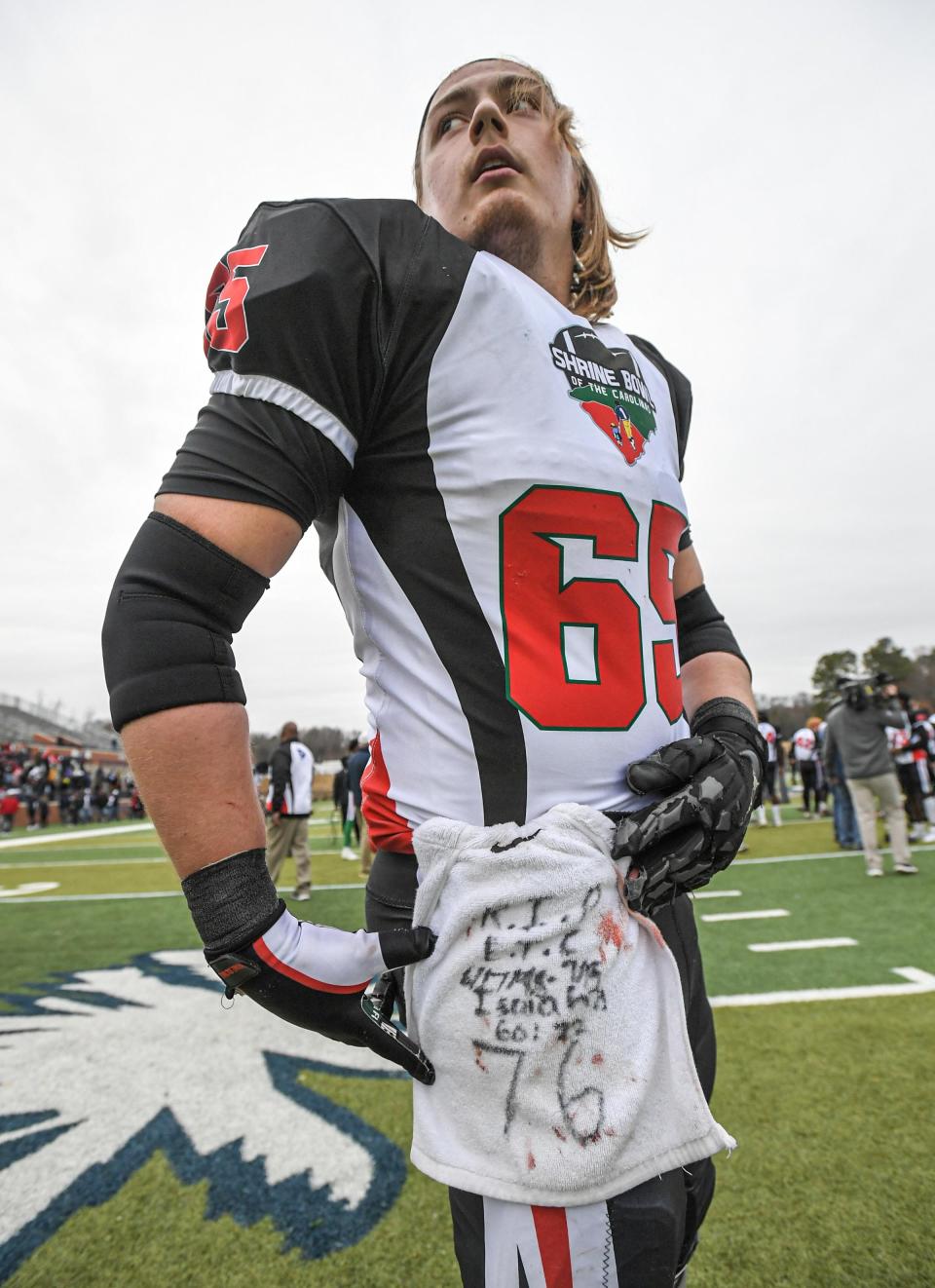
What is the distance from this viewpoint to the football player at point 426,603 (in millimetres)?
842

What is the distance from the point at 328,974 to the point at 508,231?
1.26 m

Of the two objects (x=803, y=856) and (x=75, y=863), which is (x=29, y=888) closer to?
(x=75, y=863)

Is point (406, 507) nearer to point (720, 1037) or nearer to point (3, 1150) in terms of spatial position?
point (3, 1150)

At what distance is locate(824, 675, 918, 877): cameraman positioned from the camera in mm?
7191

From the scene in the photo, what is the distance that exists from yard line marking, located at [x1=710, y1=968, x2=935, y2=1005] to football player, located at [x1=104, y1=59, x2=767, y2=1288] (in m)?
3.26

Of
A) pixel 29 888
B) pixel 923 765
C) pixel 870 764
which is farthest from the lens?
pixel 923 765

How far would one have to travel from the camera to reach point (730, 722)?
1286 mm

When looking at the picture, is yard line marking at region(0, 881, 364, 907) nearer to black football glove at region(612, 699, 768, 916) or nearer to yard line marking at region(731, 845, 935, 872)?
yard line marking at region(731, 845, 935, 872)

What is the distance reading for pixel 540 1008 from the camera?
2.87 ft

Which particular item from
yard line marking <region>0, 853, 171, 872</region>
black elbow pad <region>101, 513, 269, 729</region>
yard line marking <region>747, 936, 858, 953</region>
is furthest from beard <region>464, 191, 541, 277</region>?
yard line marking <region>0, 853, 171, 872</region>

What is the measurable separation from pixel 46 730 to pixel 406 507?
66.8 meters

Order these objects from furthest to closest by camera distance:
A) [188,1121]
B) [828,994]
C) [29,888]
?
[29,888] → [828,994] → [188,1121]

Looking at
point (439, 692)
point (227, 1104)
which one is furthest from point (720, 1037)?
point (439, 692)

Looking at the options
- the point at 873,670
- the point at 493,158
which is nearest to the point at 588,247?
the point at 493,158
